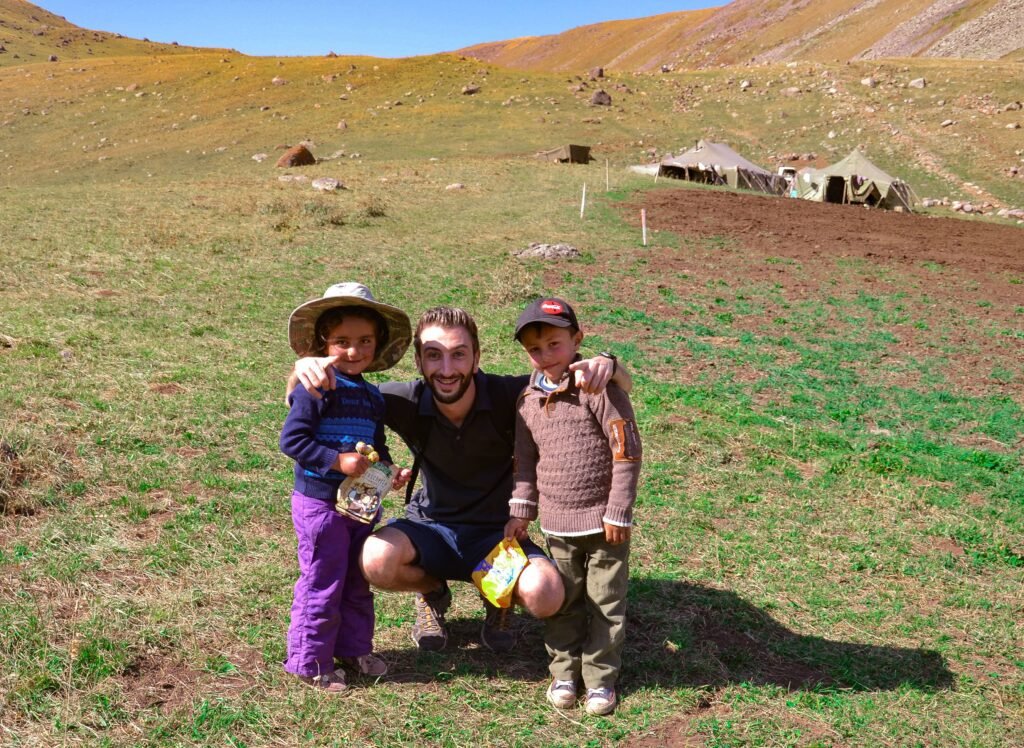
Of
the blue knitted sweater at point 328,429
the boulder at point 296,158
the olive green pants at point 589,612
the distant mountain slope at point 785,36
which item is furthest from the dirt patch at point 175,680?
the distant mountain slope at point 785,36

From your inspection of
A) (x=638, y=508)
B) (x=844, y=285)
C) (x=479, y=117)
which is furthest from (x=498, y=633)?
(x=479, y=117)

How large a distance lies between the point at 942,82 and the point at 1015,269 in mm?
28399

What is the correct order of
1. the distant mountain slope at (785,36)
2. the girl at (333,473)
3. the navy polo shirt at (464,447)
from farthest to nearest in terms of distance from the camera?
the distant mountain slope at (785,36)
the navy polo shirt at (464,447)
the girl at (333,473)

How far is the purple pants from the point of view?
3268 millimetres

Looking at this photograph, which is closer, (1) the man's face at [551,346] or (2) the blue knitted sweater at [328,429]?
(2) the blue knitted sweater at [328,429]

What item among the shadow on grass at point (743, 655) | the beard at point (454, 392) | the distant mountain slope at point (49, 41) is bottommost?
the shadow on grass at point (743, 655)

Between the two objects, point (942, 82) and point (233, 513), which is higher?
point (942, 82)

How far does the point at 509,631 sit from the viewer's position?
385cm

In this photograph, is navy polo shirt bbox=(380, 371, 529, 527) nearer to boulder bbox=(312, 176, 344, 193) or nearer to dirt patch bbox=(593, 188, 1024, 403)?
dirt patch bbox=(593, 188, 1024, 403)

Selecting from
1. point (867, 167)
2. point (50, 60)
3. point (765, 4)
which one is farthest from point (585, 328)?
point (765, 4)

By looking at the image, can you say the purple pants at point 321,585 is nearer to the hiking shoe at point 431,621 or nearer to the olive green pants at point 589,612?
the hiking shoe at point 431,621

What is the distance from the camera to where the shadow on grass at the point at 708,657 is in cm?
368

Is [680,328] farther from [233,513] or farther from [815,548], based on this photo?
[233,513]

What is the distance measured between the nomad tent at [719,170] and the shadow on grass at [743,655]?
25019 millimetres
